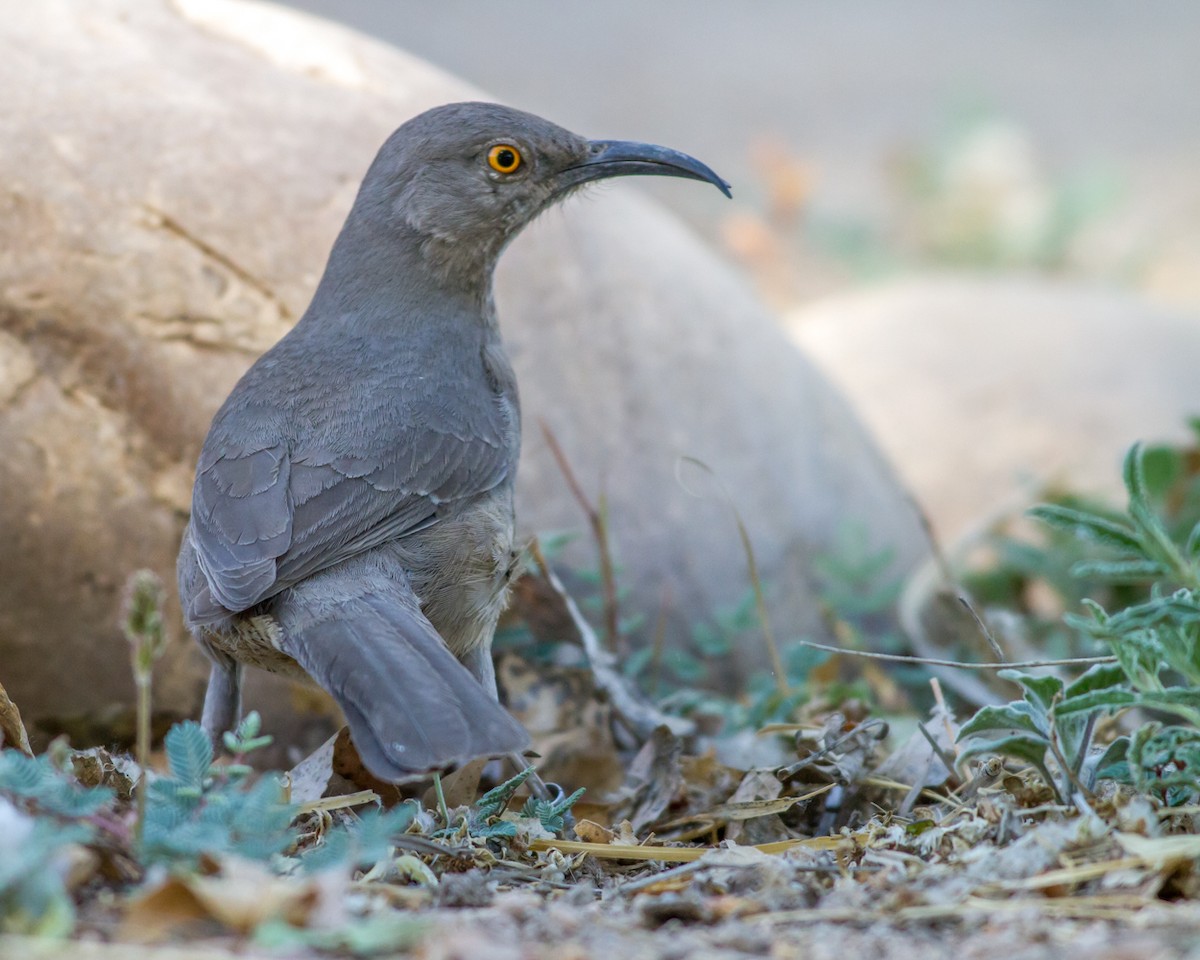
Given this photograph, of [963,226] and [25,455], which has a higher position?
[963,226]

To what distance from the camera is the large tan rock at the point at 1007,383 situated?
7027 mm

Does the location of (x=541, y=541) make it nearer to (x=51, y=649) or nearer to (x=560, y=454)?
(x=560, y=454)

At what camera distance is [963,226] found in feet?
34.8

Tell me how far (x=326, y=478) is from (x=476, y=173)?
1090mm

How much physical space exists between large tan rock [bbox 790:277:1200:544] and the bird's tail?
156 inches

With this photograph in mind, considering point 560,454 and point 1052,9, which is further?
point 1052,9

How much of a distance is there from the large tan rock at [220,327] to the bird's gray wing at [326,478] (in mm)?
709

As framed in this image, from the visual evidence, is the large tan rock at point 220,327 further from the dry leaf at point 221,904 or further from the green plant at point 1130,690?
the dry leaf at point 221,904

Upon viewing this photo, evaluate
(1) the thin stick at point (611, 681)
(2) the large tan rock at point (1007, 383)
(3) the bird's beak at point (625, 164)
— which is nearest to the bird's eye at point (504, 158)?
(3) the bird's beak at point (625, 164)

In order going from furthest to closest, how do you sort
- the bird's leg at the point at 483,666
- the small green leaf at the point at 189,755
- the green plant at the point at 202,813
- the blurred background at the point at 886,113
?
the blurred background at the point at 886,113 → the bird's leg at the point at 483,666 → the small green leaf at the point at 189,755 → the green plant at the point at 202,813

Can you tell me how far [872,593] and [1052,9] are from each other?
17476 millimetres

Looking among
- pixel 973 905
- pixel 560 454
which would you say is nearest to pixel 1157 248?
pixel 560 454

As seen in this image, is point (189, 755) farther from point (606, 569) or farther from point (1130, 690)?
point (606, 569)

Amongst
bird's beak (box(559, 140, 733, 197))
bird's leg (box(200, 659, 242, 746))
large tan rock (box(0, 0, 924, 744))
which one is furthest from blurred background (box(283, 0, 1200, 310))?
bird's leg (box(200, 659, 242, 746))
